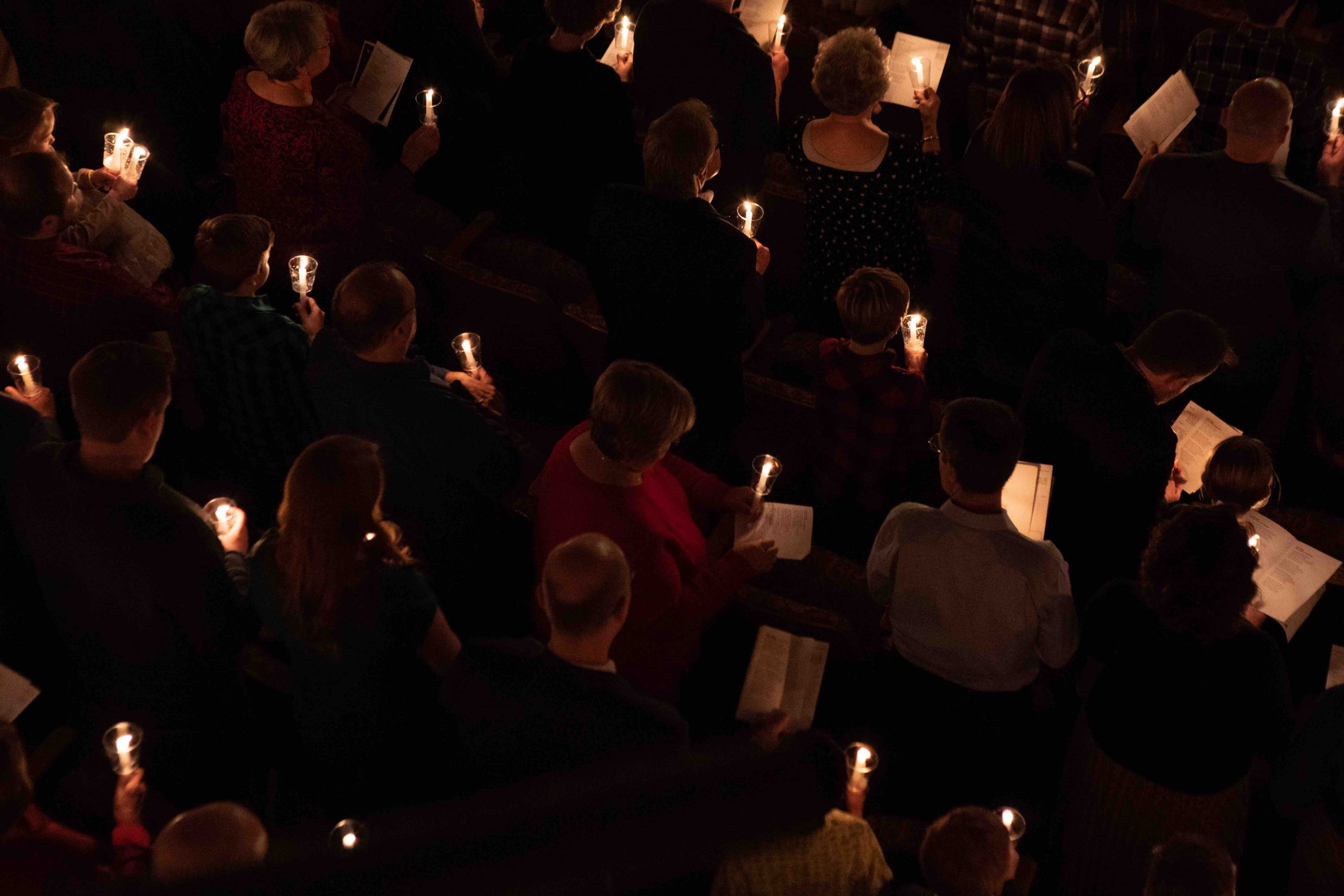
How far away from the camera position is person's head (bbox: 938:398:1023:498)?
113 inches

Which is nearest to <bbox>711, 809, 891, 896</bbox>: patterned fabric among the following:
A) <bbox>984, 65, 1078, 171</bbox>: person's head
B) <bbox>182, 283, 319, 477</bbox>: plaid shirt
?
<bbox>182, 283, 319, 477</bbox>: plaid shirt

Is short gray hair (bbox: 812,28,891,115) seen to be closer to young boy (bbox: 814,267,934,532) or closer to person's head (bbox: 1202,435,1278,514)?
young boy (bbox: 814,267,934,532)

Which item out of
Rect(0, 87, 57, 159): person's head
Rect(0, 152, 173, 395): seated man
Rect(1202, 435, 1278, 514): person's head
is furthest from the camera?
Rect(0, 87, 57, 159): person's head

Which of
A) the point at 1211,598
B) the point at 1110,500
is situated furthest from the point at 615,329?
the point at 1211,598

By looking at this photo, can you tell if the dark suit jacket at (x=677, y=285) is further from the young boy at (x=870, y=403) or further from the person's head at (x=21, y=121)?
the person's head at (x=21, y=121)

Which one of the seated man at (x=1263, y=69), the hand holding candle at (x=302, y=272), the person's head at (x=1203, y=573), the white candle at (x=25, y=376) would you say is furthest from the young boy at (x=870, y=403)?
the white candle at (x=25, y=376)

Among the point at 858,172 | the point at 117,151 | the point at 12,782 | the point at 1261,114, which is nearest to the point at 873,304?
the point at 858,172

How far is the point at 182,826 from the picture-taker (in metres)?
2.27

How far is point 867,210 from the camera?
398cm

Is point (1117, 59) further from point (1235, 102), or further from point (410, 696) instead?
point (410, 696)

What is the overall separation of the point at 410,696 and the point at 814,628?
106 centimetres

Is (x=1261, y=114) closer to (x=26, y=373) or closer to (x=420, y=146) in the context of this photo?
(x=420, y=146)

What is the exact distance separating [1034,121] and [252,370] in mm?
2538

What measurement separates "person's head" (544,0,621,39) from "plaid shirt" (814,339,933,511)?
5.11 ft
